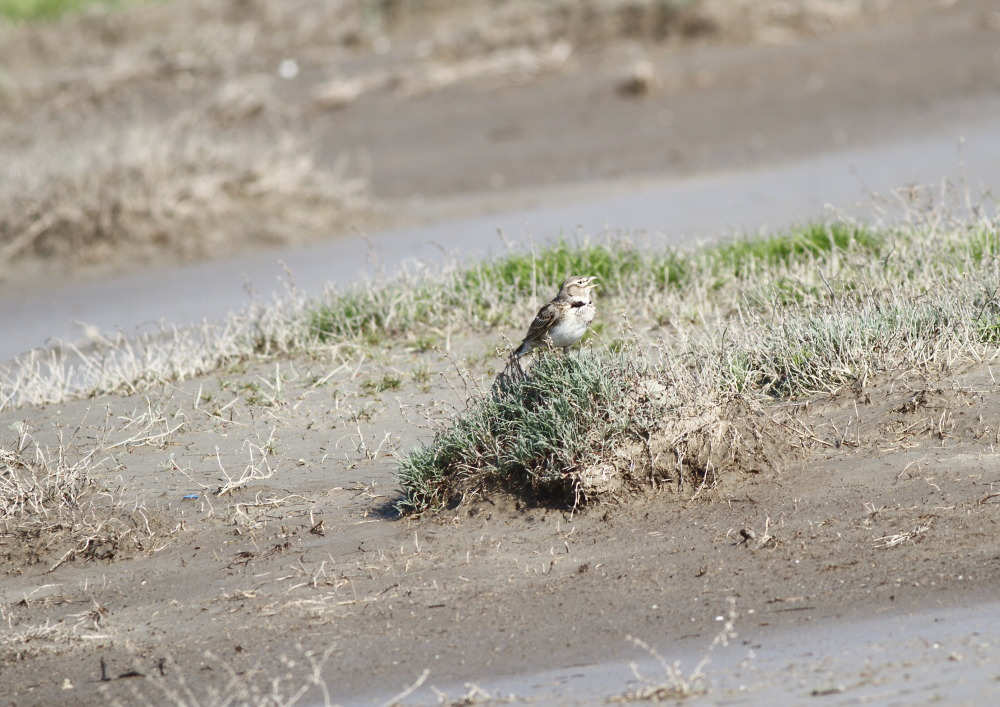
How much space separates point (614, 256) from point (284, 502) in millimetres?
3983

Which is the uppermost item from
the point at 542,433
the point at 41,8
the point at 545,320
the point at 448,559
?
the point at 41,8

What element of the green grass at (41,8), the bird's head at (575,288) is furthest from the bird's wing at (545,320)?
the green grass at (41,8)

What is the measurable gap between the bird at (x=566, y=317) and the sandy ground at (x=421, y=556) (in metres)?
0.60

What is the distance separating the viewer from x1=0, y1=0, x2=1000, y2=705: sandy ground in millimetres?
5062

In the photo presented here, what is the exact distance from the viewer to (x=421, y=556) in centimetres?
606

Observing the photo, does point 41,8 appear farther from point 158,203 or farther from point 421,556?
point 421,556

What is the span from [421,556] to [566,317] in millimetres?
1568

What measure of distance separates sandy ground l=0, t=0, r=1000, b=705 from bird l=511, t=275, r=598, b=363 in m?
0.60

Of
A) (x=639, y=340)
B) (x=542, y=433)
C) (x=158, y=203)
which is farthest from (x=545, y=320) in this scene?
(x=158, y=203)

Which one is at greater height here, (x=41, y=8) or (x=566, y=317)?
(x=41, y=8)

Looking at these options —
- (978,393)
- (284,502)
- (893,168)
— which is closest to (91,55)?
(893,168)

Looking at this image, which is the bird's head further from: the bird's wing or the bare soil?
the bare soil

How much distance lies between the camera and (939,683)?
4.30m

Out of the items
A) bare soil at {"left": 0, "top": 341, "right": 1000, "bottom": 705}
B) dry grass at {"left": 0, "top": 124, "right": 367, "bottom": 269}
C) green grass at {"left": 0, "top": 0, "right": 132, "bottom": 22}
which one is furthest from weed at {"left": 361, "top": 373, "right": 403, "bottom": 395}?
green grass at {"left": 0, "top": 0, "right": 132, "bottom": 22}
